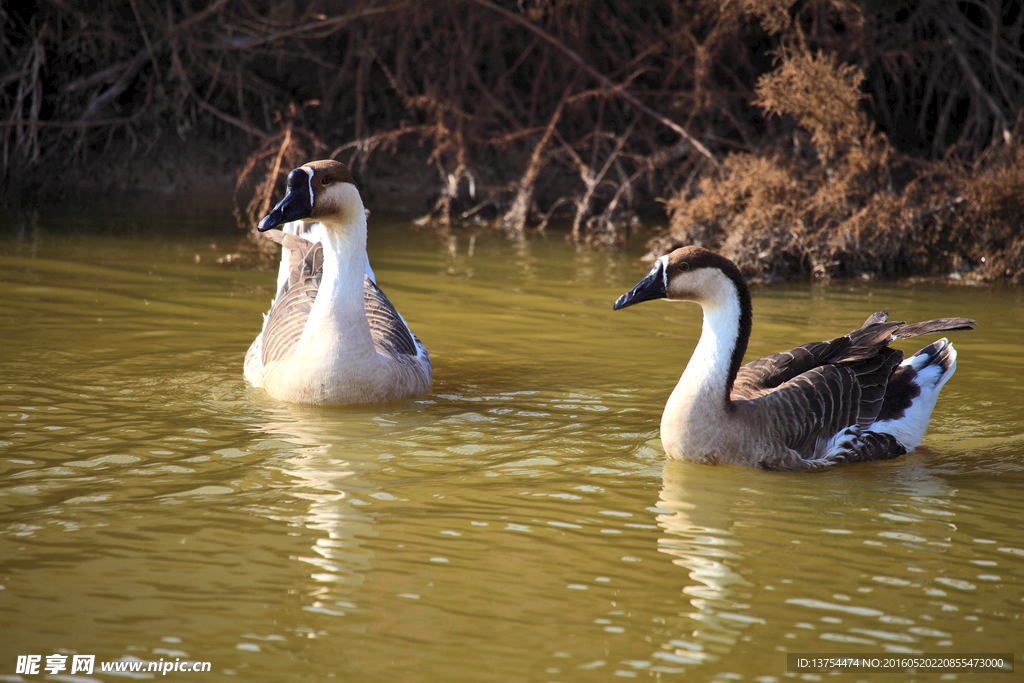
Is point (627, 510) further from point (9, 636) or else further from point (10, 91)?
point (10, 91)

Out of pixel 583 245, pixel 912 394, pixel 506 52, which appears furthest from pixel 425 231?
pixel 912 394

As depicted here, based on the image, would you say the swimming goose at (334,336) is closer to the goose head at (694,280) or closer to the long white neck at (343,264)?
the long white neck at (343,264)

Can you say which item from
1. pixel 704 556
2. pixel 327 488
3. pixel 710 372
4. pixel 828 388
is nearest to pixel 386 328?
pixel 327 488

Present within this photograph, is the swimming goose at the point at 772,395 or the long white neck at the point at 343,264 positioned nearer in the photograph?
the swimming goose at the point at 772,395

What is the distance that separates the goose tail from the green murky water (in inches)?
7.1

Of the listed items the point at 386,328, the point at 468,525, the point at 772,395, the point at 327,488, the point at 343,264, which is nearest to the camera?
the point at 468,525

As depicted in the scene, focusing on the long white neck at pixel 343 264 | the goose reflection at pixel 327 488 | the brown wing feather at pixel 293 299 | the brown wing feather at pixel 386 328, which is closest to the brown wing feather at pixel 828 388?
the goose reflection at pixel 327 488

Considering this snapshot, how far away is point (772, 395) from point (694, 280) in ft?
2.57

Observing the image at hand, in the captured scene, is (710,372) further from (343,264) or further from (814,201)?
(814,201)

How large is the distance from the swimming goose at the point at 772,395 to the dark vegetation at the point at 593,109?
17.4 feet

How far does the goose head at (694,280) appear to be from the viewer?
5.30 metres

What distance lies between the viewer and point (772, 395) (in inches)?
215

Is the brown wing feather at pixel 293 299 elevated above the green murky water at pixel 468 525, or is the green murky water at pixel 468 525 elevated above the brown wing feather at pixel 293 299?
the brown wing feather at pixel 293 299

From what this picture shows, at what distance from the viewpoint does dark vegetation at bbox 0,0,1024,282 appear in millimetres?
11047
